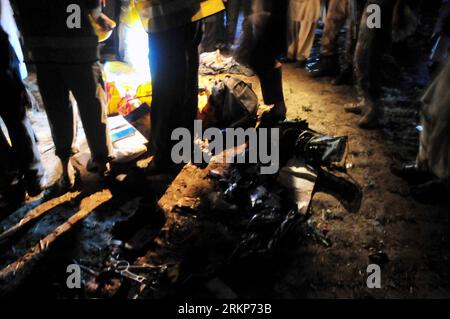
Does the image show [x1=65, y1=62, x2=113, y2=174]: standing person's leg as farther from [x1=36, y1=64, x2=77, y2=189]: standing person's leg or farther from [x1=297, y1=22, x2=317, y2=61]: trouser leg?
[x1=297, y1=22, x2=317, y2=61]: trouser leg

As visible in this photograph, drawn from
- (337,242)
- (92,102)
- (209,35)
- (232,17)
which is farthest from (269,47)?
(232,17)

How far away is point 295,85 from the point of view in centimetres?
462

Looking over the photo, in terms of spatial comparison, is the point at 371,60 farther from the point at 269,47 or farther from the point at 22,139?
the point at 22,139

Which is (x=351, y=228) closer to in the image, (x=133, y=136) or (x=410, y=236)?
(x=410, y=236)

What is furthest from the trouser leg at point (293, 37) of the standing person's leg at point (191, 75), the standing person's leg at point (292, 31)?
the standing person's leg at point (191, 75)

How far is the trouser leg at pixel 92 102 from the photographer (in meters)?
2.44

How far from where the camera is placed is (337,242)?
233 cm

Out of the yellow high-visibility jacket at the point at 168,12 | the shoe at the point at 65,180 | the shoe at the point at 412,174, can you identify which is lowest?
the shoe at the point at 412,174

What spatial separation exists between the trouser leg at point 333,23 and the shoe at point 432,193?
2779mm

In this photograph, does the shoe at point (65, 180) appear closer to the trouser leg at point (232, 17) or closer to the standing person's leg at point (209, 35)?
the standing person's leg at point (209, 35)

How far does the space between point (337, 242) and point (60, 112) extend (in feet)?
7.62
